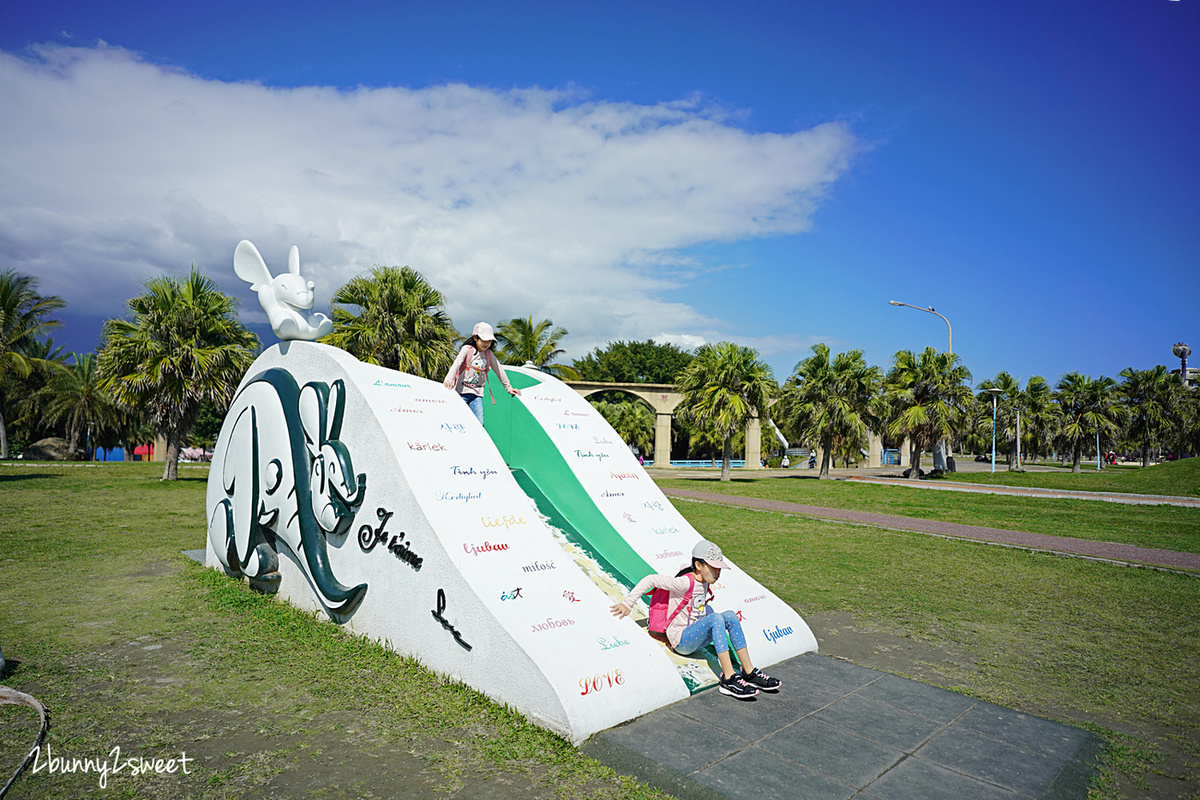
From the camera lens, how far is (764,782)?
392 centimetres

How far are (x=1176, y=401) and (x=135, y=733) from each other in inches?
2179

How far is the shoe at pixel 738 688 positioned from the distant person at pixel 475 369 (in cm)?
397

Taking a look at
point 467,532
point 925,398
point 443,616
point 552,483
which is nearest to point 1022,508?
point 925,398

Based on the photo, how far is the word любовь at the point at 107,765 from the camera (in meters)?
3.94

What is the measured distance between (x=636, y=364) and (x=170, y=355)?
159 feet

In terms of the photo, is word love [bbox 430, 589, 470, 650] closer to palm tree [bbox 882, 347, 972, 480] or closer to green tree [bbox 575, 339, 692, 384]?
palm tree [bbox 882, 347, 972, 480]

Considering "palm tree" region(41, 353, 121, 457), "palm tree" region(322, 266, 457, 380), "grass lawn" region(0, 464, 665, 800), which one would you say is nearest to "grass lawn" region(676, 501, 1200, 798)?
"grass lawn" region(0, 464, 665, 800)

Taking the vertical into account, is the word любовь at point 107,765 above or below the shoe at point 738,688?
below

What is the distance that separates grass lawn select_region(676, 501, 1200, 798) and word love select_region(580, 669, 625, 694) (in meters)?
2.81

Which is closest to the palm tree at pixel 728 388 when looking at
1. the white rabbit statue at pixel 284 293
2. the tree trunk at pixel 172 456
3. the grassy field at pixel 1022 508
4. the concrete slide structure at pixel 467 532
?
the grassy field at pixel 1022 508

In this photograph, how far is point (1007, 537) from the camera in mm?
14227

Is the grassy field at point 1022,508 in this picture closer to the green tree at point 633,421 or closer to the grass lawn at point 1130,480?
the grass lawn at point 1130,480

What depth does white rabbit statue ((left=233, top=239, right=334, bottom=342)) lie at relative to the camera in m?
8.04

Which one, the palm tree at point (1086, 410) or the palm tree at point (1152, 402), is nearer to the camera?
the palm tree at point (1086, 410)
